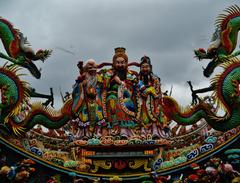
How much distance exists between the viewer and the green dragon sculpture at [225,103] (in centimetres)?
1027

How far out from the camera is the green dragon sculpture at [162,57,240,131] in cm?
1027

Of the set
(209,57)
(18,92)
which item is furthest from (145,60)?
(18,92)

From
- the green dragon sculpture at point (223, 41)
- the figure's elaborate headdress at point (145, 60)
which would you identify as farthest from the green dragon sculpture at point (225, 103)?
the figure's elaborate headdress at point (145, 60)

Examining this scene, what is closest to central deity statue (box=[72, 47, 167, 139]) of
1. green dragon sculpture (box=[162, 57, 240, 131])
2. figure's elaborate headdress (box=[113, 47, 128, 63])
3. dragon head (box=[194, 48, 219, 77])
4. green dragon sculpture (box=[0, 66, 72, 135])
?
figure's elaborate headdress (box=[113, 47, 128, 63])

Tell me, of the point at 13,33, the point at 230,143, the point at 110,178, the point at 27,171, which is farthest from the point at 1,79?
the point at 230,143

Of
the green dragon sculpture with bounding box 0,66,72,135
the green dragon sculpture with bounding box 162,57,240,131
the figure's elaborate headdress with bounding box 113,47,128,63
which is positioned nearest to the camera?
the green dragon sculpture with bounding box 0,66,72,135

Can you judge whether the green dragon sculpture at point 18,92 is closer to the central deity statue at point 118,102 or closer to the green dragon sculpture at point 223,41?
the central deity statue at point 118,102

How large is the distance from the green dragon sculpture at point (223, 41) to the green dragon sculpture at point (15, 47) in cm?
333

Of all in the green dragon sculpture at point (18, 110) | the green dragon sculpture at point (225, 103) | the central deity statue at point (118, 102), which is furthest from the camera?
the central deity statue at point (118, 102)

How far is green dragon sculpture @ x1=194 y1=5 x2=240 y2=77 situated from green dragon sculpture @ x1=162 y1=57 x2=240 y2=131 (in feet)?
0.75

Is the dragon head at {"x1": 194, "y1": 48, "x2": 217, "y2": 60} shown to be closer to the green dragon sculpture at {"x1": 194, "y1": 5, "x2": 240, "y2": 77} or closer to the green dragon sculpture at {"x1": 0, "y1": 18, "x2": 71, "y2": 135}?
the green dragon sculpture at {"x1": 194, "y1": 5, "x2": 240, "y2": 77}

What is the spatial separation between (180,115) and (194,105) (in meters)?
0.34

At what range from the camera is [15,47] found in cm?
1055

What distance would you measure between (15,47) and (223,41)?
4.03 meters
